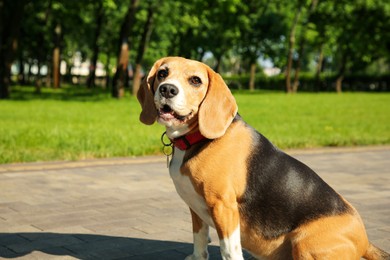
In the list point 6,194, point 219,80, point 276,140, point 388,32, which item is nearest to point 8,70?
point 276,140

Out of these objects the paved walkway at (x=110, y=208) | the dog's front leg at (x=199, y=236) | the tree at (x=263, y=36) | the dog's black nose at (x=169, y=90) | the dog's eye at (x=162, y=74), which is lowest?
the paved walkway at (x=110, y=208)

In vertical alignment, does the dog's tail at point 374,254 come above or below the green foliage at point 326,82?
above

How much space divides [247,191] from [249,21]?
4828 centimetres

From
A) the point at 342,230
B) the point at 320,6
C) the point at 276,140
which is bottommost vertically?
the point at 276,140

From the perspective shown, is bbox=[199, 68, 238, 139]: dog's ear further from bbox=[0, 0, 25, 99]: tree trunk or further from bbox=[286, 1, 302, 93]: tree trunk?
bbox=[286, 1, 302, 93]: tree trunk

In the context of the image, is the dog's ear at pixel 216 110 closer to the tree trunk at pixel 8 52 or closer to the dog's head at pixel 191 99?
the dog's head at pixel 191 99

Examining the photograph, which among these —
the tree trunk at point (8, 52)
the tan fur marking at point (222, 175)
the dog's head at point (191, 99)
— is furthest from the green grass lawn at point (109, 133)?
the tree trunk at point (8, 52)

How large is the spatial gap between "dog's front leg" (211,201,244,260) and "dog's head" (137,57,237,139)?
0.49 meters

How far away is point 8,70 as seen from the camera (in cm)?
2831

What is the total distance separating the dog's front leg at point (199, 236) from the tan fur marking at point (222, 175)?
54 centimetres

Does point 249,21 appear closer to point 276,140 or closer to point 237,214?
point 276,140

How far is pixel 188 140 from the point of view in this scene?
4051mm

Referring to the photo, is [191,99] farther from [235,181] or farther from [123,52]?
[123,52]

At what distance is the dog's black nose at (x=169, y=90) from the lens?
149 inches
